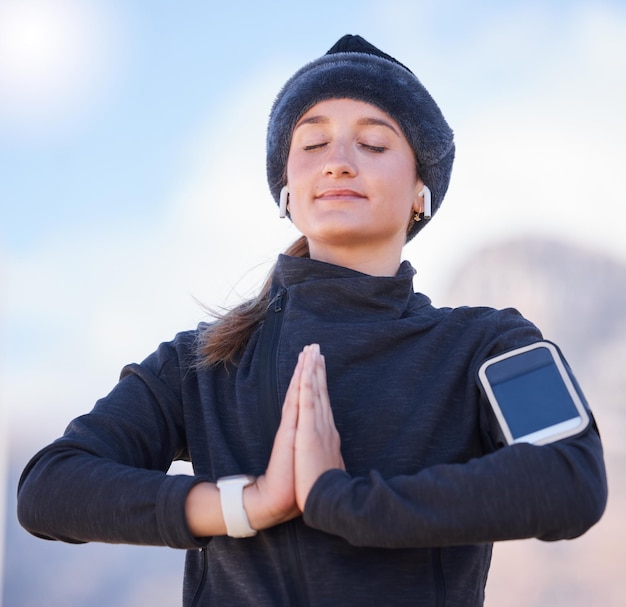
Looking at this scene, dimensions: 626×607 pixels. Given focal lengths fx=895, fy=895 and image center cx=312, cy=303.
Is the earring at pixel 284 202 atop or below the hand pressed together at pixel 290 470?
atop

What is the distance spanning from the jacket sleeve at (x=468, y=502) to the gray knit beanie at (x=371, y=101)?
78 cm

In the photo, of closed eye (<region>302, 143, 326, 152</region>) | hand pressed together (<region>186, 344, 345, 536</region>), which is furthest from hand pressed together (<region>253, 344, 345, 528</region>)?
closed eye (<region>302, 143, 326, 152</region>)

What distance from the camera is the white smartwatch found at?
1.29 meters

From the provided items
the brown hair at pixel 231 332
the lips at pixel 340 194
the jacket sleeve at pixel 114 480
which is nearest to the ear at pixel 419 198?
the lips at pixel 340 194

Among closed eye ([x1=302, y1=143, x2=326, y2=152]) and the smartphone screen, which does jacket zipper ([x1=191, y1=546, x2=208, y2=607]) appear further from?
closed eye ([x1=302, y1=143, x2=326, y2=152])

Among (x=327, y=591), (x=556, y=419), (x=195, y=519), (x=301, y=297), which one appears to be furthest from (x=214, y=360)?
(x=556, y=419)

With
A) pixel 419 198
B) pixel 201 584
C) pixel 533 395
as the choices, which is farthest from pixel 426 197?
pixel 201 584

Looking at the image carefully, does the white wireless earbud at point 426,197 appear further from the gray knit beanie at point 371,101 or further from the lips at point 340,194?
the lips at point 340,194

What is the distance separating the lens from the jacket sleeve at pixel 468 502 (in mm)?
1150

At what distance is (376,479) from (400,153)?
0.76 meters

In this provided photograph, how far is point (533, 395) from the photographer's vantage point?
133 centimetres

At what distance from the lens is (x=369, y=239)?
1.66 metres

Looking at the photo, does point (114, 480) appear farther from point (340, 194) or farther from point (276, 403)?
point (340, 194)

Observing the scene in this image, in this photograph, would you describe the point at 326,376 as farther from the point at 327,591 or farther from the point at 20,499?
the point at 20,499
